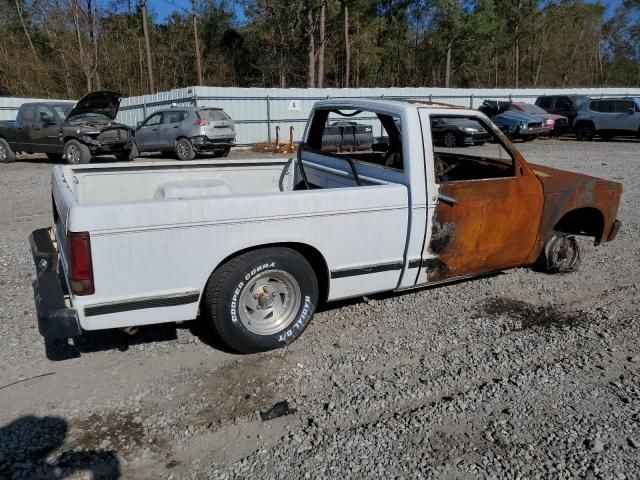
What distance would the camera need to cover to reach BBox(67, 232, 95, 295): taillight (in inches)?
117

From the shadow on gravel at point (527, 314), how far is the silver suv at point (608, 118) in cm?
2074

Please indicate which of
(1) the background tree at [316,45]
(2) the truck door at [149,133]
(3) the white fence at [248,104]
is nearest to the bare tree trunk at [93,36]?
(1) the background tree at [316,45]

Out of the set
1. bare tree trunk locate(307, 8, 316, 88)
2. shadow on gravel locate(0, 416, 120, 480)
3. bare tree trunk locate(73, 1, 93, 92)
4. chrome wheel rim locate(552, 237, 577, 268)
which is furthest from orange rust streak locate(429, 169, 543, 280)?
bare tree trunk locate(73, 1, 93, 92)

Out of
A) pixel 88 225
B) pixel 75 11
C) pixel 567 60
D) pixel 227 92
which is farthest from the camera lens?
pixel 567 60

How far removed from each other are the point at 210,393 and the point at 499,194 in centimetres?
275

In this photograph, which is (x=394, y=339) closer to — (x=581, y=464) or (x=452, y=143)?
(x=581, y=464)

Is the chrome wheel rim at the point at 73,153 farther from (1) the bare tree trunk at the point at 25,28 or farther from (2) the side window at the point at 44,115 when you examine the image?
(1) the bare tree trunk at the point at 25,28

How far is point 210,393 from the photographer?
3.32 meters

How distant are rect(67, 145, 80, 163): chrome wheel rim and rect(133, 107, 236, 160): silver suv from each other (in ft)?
5.98

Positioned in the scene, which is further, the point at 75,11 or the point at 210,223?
the point at 75,11

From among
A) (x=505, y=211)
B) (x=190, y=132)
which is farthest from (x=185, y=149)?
(x=505, y=211)

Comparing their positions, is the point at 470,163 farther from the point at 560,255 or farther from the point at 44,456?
the point at 44,456

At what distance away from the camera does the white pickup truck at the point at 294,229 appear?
313cm

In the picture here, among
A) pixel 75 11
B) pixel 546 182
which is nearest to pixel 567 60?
pixel 75 11
